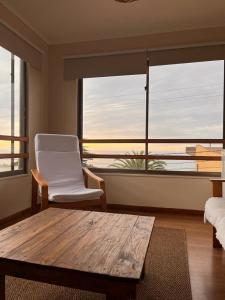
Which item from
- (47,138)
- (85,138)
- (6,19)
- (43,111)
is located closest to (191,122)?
(85,138)

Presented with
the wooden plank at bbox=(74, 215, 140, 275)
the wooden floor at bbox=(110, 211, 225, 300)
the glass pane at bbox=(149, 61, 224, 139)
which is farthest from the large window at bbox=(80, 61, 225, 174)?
the wooden plank at bbox=(74, 215, 140, 275)

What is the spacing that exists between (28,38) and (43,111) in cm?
92

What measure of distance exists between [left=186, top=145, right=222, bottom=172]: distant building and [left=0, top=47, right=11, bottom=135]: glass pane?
217cm

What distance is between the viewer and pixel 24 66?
3.04m

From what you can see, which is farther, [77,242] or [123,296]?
[77,242]

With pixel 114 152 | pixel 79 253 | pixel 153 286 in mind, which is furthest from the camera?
pixel 114 152

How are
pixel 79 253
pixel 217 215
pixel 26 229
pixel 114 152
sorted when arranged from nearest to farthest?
pixel 79 253, pixel 26 229, pixel 217 215, pixel 114 152

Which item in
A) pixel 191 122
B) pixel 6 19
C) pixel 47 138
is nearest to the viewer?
pixel 6 19

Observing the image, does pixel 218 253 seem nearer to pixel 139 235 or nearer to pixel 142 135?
pixel 139 235

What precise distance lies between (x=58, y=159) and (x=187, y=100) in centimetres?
175

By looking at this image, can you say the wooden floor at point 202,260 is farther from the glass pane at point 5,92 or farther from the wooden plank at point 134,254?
the glass pane at point 5,92

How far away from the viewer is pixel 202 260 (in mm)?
1766

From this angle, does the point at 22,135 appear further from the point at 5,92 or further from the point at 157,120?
the point at 157,120

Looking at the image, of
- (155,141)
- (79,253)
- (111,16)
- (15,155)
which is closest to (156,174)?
(155,141)
